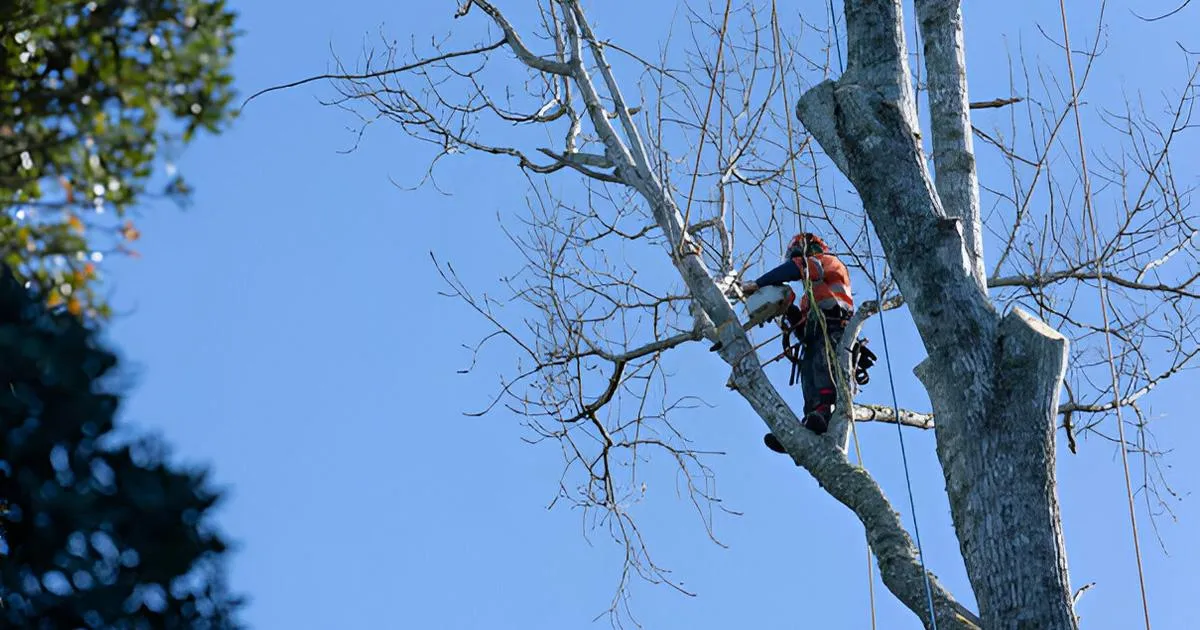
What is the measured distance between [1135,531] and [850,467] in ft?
3.42

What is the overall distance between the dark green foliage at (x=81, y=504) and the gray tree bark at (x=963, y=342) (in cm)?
302

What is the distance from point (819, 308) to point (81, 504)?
16.9ft

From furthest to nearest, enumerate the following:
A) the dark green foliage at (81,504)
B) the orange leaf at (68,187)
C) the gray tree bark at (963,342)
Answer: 1. the gray tree bark at (963,342)
2. the orange leaf at (68,187)
3. the dark green foliage at (81,504)

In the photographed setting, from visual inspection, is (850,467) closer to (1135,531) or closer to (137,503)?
(1135,531)

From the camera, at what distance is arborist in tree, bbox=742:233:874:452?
22.6 ft

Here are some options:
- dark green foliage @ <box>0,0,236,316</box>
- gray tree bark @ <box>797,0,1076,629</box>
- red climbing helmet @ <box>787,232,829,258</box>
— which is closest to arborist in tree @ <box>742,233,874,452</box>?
red climbing helmet @ <box>787,232,829,258</box>

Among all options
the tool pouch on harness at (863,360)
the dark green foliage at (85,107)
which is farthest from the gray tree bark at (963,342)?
the dark green foliage at (85,107)

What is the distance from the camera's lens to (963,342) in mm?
4906

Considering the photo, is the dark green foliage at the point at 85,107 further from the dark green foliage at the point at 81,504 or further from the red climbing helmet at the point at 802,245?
the red climbing helmet at the point at 802,245

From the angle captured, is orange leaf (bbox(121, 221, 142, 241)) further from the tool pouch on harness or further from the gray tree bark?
the tool pouch on harness

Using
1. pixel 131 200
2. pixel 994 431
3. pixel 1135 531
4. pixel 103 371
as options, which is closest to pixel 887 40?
pixel 994 431

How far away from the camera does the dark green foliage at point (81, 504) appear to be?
7.20 feet

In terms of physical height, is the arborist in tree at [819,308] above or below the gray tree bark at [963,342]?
above

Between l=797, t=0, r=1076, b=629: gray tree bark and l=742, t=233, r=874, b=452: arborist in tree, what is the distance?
4.96 feet
